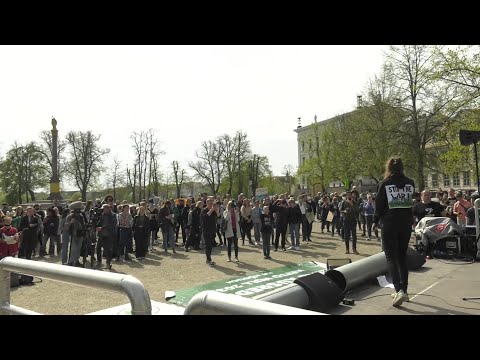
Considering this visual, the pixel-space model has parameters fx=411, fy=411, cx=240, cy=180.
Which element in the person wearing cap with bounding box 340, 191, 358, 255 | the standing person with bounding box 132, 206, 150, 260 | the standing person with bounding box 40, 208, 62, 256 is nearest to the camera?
the person wearing cap with bounding box 340, 191, 358, 255

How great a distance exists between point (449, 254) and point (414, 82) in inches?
1038

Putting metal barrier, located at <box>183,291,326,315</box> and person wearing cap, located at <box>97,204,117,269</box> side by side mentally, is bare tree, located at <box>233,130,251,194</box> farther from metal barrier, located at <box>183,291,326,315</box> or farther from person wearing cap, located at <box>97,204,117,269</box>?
metal barrier, located at <box>183,291,326,315</box>

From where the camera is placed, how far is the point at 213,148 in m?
71.2

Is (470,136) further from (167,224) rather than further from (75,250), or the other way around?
(167,224)

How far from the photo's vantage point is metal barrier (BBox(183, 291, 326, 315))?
4.23ft

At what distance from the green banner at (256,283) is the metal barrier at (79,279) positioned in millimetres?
5500

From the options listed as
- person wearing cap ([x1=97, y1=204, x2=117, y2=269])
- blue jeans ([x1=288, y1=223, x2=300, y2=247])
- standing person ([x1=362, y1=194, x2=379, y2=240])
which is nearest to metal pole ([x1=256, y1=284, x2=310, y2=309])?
person wearing cap ([x1=97, y1=204, x2=117, y2=269])

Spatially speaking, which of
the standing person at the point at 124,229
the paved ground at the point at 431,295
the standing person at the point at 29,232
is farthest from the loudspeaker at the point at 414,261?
the standing person at the point at 29,232

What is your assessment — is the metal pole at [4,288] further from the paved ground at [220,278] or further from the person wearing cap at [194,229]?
the person wearing cap at [194,229]

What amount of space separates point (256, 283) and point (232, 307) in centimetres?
881

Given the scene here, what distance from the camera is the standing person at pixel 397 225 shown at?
5738mm

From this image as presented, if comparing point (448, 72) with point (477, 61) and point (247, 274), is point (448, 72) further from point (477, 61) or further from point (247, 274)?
point (247, 274)

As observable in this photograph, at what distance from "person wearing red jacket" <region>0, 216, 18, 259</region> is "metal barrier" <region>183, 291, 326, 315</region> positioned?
10.4 metres
